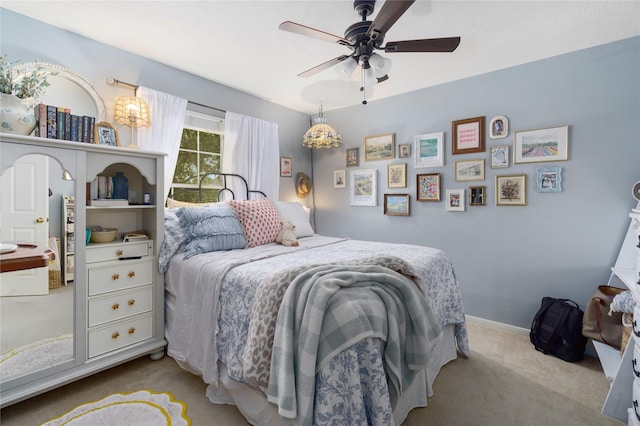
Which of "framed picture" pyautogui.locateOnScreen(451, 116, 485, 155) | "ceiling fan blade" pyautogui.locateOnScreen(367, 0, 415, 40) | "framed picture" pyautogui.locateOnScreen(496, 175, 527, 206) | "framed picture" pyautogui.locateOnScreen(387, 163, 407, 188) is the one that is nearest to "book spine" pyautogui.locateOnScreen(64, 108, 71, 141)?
"ceiling fan blade" pyautogui.locateOnScreen(367, 0, 415, 40)

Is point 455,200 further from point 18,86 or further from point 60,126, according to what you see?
point 18,86

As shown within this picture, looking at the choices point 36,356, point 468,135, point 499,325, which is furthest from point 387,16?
point 499,325

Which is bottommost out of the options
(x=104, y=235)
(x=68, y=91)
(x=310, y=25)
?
(x=104, y=235)

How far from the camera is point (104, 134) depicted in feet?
6.94

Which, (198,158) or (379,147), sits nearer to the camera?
(198,158)

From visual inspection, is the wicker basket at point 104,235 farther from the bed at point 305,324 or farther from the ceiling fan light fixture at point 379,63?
the ceiling fan light fixture at point 379,63

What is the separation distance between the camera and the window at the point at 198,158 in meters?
3.09

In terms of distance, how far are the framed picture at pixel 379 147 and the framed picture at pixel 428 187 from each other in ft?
1.58

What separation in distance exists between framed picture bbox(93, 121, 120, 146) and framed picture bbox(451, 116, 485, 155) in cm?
310

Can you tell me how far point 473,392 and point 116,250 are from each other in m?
2.54

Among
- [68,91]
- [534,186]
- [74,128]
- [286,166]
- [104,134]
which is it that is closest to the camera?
[74,128]

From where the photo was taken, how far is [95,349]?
1.88 m

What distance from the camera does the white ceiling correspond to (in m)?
1.96

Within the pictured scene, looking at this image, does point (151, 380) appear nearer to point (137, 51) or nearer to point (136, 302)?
point (136, 302)
